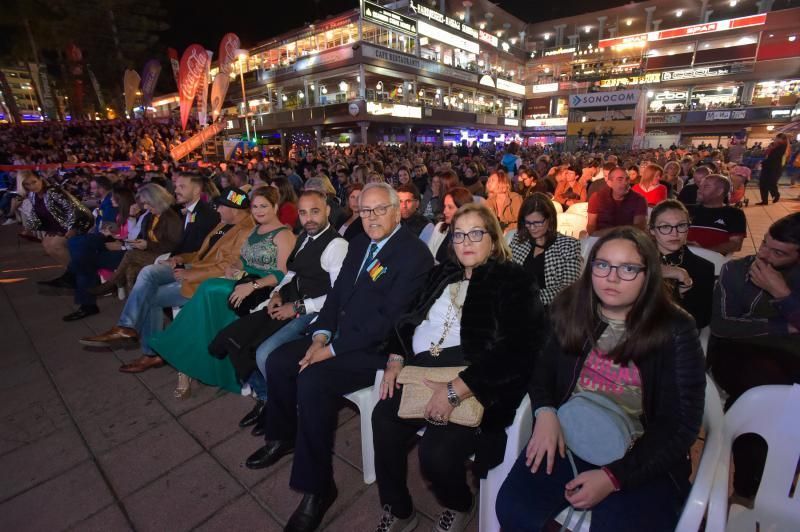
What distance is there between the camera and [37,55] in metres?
33.0

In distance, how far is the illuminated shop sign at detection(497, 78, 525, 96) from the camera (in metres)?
44.2

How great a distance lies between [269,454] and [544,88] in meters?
54.3

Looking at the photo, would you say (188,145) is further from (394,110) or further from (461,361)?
(394,110)

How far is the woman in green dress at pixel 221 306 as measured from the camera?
9.99 feet

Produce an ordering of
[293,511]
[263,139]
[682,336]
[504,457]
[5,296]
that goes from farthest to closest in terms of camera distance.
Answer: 1. [263,139]
2. [5,296]
3. [293,511]
4. [504,457]
5. [682,336]

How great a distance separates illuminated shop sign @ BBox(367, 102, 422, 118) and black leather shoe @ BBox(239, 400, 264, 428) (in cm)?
2948

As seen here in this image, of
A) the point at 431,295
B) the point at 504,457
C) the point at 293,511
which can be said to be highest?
the point at 431,295

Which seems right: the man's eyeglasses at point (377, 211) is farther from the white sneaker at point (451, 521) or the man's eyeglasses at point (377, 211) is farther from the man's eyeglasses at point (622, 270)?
the white sneaker at point (451, 521)

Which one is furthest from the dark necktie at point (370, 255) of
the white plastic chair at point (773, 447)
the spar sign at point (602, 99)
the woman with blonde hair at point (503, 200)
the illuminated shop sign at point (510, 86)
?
the illuminated shop sign at point (510, 86)

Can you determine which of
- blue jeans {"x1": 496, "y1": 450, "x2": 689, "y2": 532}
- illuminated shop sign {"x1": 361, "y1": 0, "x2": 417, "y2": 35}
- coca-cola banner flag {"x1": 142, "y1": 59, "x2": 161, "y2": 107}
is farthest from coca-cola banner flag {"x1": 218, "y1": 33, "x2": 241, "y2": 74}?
blue jeans {"x1": 496, "y1": 450, "x2": 689, "y2": 532}

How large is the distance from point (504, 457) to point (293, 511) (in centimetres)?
126

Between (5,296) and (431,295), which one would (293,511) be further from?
(5,296)

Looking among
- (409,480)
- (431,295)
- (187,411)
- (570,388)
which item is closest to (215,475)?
(187,411)

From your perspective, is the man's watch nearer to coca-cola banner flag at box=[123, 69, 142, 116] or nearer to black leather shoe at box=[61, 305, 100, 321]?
black leather shoe at box=[61, 305, 100, 321]
